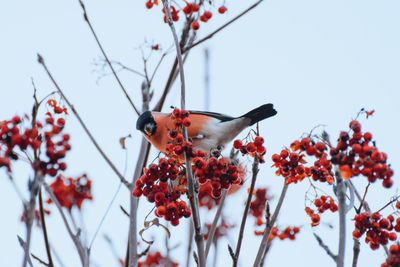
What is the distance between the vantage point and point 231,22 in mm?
2906

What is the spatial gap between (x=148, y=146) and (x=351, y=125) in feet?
4.63

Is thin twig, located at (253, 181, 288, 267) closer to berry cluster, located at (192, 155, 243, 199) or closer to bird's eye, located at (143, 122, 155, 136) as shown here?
berry cluster, located at (192, 155, 243, 199)

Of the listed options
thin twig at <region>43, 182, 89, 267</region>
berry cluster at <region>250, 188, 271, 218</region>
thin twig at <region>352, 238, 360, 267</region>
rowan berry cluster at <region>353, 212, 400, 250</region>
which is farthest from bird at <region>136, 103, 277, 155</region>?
thin twig at <region>352, 238, 360, 267</region>

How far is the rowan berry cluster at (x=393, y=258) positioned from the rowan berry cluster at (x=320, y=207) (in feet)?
1.77

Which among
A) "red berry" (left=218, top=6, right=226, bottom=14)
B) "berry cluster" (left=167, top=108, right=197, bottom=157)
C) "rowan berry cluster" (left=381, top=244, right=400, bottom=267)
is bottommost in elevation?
"rowan berry cluster" (left=381, top=244, right=400, bottom=267)

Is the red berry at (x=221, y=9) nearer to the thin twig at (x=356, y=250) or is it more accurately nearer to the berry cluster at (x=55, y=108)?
the berry cluster at (x=55, y=108)

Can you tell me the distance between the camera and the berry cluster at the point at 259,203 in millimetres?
3715

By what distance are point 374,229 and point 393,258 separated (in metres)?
0.27

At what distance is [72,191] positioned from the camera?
3.17 meters

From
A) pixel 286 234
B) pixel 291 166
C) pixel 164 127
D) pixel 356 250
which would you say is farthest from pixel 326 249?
pixel 164 127

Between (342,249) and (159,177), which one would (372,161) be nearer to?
(342,249)

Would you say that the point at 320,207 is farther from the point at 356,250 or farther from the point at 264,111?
the point at 264,111

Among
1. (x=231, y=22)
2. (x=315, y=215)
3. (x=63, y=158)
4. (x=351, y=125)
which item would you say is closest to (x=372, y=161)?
(x=351, y=125)

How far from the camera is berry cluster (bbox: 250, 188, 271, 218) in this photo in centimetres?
371
